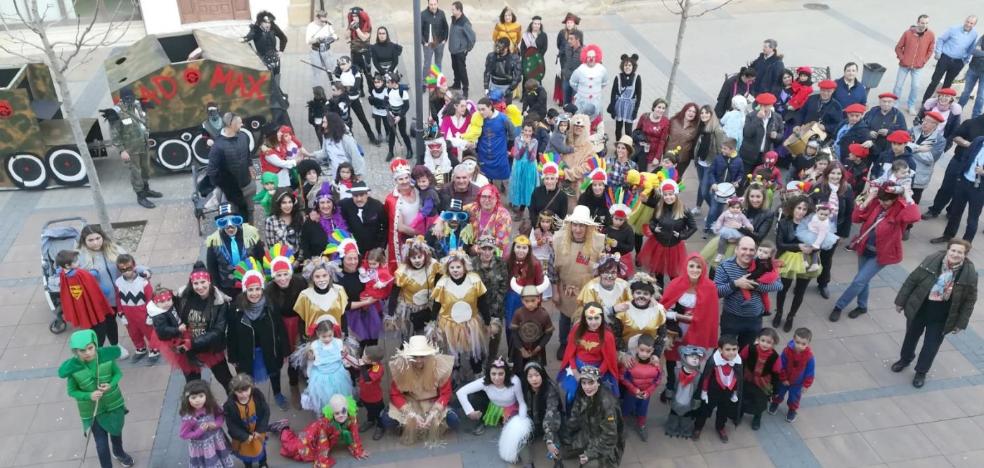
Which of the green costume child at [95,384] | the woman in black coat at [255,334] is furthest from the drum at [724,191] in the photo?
the green costume child at [95,384]

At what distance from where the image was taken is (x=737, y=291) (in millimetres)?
7266

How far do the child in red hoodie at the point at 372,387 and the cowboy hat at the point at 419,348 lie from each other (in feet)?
0.79

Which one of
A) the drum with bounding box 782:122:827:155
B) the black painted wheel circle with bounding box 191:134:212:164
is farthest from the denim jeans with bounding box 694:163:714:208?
the black painted wheel circle with bounding box 191:134:212:164

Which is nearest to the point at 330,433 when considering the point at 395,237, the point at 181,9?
the point at 395,237

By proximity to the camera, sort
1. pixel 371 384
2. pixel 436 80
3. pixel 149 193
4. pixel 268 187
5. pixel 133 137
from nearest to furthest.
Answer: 1. pixel 371 384
2. pixel 268 187
3. pixel 133 137
4. pixel 149 193
5. pixel 436 80

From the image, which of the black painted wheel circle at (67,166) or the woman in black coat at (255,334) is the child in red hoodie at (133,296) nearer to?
the woman in black coat at (255,334)

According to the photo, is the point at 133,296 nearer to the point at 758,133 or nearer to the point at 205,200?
the point at 205,200

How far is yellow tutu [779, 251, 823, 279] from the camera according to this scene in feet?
26.6

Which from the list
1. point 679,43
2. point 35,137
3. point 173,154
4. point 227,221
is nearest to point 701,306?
point 227,221

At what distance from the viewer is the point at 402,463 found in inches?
264

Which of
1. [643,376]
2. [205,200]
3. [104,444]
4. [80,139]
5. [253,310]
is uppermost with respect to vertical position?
[80,139]

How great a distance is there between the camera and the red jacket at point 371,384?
21.8 ft

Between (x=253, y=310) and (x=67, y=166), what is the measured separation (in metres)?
6.40

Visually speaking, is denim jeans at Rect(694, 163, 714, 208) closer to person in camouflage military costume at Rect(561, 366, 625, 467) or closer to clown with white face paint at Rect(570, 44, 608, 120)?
clown with white face paint at Rect(570, 44, 608, 120)
